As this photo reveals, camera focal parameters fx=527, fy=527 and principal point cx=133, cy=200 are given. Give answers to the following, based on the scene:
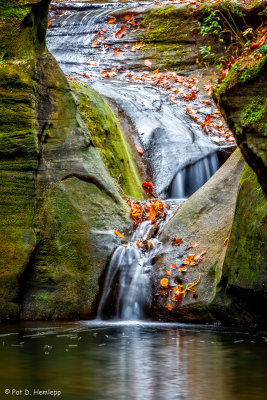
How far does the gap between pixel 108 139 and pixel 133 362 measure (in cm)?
485

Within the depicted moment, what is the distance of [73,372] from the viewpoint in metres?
3.91

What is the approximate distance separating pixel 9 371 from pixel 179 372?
1.27m

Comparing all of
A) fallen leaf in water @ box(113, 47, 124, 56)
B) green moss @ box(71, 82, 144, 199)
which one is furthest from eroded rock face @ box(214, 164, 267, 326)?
fallen leaf in water @ box(113, 47, 124, 56)

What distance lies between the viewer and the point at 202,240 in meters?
6.67

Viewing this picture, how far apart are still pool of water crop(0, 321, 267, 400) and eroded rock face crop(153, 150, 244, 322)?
31cm

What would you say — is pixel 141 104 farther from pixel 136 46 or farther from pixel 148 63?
Result: pixel 136 46

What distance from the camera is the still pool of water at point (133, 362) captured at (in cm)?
348

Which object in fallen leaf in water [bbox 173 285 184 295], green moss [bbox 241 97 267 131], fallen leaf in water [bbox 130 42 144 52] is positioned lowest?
fallen leaf in water [bbox 173 285 184 295]

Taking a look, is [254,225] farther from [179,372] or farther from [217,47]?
[217,47]

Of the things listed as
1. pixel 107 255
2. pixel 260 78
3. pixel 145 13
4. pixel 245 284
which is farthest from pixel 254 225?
pixel 145 13

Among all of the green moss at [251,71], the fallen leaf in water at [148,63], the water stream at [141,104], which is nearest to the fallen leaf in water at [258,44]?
the green moss at [251,71]

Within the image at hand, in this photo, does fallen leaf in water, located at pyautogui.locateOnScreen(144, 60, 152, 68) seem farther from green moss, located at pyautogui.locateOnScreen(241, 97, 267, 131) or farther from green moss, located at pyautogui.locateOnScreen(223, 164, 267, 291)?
green moss, located at pyautogui.locateOnScreen(241, 97, 267, 131)

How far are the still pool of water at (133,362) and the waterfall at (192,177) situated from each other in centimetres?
360

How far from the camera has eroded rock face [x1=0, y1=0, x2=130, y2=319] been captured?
6.42 m
